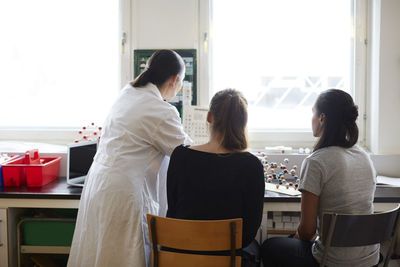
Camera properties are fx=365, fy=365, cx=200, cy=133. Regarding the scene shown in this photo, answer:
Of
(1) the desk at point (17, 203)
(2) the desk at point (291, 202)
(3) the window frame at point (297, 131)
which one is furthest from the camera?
(3) the window frame at point (297, 131)

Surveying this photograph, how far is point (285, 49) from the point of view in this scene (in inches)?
114

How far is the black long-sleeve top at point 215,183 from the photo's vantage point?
1.38 m

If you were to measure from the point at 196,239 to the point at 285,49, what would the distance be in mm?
2001

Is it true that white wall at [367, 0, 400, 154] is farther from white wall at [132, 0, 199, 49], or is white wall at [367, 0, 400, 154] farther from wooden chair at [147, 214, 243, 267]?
wooden chair at [147, 214, 243, 267]

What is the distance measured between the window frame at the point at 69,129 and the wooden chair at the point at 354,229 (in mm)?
2012

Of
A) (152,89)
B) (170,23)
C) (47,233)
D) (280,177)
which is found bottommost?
(47,233)

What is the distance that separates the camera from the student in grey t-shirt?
1.51 meters

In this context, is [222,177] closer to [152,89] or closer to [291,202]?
[152,89]

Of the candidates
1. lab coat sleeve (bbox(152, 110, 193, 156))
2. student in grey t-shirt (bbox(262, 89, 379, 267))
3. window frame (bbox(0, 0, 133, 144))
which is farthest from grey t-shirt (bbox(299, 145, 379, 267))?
window frame (bbox(0, 0, 133, 144))

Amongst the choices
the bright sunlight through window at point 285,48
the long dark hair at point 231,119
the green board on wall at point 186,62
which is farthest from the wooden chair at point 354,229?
the green board on wall at point 186,62

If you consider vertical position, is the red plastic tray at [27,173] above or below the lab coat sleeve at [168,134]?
below

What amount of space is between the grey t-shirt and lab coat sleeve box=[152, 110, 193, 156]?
60 cm

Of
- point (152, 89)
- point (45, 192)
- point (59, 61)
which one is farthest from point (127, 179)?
point (59, 61)

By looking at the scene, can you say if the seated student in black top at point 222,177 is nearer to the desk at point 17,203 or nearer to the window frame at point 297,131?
the desk at point 17,203
